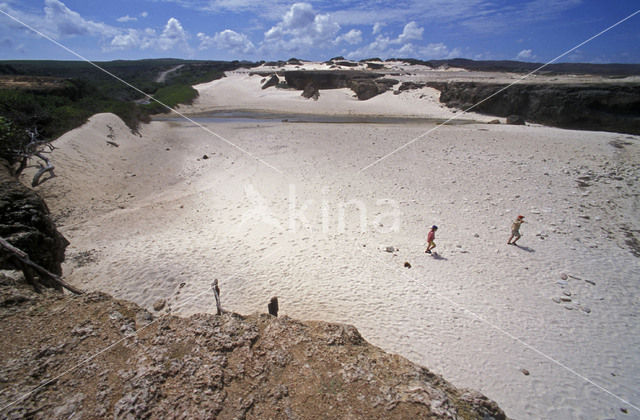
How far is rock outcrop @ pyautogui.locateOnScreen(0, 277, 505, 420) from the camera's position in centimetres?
236

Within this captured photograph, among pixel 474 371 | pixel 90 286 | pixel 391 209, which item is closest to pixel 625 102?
pixel 391 209

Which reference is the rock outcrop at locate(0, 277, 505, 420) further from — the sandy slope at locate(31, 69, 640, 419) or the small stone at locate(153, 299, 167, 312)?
the small stone at locate(153, 299, 167, 312)

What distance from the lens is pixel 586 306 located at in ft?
20.3

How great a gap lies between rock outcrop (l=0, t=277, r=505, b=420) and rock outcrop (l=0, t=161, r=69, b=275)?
7.58 feet

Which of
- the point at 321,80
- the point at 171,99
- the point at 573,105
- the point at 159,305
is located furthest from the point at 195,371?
the point at 321,80

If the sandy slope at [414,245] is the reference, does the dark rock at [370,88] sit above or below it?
above

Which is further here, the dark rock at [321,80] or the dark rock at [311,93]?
the dark rock at [321,80]

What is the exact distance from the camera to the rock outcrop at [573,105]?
1958cm

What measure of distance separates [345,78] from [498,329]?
144 ft

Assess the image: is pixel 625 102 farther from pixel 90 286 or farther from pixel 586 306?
pixel 90 286

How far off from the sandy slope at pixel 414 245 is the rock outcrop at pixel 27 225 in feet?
3.74

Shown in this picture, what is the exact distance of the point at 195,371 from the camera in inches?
106

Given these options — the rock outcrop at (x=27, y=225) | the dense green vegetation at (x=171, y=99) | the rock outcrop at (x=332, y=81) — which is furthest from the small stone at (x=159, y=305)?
the rock outcrop at (x=332, y=81)

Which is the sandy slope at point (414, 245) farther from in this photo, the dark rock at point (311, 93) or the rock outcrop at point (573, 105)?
the dark rock at point (311, 93)
